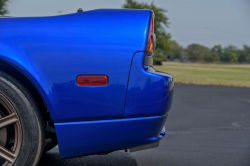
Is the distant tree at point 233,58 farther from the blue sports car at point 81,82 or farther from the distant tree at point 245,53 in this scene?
the blue sports car at point 81,82

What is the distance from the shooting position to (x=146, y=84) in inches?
75.7

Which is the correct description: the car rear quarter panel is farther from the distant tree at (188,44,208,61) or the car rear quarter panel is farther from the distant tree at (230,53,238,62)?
the distant tree at (188,44,208,61)

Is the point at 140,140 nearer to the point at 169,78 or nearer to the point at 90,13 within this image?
the point at 169,78

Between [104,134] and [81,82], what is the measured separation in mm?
403

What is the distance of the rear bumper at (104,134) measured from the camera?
1.94 metres

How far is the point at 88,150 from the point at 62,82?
535 mm

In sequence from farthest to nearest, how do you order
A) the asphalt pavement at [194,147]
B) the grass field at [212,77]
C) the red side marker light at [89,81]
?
the grass field at [212,77] < the asphalt pavement at [194,147] < the red side marker light at [89,81]

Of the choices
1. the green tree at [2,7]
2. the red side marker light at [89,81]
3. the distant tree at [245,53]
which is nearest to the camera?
the red side marker light at [89,81]

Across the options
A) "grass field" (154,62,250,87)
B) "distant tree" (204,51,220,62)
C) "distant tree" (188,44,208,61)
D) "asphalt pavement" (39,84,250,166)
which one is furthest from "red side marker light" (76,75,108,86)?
"distant tree" (188,44,208,61)

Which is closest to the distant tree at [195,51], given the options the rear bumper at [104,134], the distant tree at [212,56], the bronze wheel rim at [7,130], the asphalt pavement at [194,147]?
the distant tree at [212,56]

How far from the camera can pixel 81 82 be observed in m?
1.90

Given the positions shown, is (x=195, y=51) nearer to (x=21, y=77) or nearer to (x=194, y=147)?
(x=194, y=147)

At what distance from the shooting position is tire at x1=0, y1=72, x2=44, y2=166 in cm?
193

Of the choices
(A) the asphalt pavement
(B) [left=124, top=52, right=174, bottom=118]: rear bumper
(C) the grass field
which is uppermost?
(B) [left=124, top=52, right=174, bottom=118]: rear bumper
